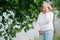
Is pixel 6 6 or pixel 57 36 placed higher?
pixel 6 6

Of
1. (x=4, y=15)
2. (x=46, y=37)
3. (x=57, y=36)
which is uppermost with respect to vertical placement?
(x=4, y=15)

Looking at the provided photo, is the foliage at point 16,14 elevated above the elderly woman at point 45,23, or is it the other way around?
the foliage at point 16,14

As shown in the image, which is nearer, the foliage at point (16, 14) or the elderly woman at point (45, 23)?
the foliage at point (16, 14)

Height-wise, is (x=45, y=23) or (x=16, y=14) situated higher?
(x=16, y=14)

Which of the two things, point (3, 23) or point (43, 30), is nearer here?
point (3, 23)

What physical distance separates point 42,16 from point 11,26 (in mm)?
1702

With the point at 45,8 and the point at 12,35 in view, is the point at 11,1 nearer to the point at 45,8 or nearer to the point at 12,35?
the point at 12,35

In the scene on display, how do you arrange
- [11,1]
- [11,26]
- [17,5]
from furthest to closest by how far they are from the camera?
[11,26], [17,5], [11,1]

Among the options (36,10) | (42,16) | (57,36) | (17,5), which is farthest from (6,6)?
(57,36)

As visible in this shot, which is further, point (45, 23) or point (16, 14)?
point (45, 23)

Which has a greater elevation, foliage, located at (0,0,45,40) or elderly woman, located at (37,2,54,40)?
foliage, located at (0,0,45,40)

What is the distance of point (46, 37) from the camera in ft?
19.2

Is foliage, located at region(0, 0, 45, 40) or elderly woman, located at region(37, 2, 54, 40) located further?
elderly woman, located at region(37, 2, 54, 40)

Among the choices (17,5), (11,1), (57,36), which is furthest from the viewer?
(57,36)
